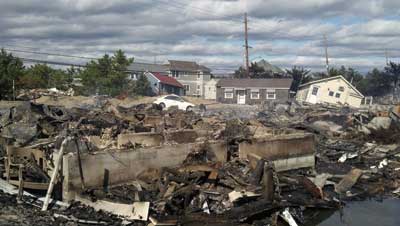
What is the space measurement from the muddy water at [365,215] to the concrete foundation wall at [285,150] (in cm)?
292

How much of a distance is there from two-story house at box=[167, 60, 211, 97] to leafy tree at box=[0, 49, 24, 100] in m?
31.1

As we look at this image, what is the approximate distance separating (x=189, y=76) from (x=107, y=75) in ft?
75.7

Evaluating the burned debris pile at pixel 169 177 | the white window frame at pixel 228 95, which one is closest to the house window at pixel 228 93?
the white window frame at pixel 228 95

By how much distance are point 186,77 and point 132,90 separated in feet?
69.0

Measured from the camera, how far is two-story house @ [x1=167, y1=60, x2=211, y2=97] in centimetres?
6612

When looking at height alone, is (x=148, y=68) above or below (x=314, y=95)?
above

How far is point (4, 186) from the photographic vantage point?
34.6ft

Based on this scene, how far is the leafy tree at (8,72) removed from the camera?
29016 millimetres

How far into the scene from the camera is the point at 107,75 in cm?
4519

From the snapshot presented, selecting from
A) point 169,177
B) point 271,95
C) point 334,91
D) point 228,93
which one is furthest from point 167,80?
point 169,177

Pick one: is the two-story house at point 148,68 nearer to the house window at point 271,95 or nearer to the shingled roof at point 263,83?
the shingled roof at point 263,83

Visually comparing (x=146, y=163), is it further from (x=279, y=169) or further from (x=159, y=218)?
(x=279, y=169)

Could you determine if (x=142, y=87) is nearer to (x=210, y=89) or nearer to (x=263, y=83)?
(x=263, y=83)

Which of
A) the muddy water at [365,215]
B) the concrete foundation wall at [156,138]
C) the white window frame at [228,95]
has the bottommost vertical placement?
the muddy water at [365,215]
